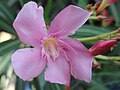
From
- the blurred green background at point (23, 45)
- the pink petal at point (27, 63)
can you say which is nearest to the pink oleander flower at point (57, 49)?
the pink petal at point (27, 63)

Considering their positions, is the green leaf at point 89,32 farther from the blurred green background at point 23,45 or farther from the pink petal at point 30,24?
the pink petal at point 30,24

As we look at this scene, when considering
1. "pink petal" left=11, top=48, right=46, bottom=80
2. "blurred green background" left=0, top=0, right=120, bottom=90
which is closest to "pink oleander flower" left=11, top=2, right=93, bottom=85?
"pink petal" left=11, top=48, right=46, bottom=80

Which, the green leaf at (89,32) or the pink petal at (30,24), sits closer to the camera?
the pink petal at (30,24)

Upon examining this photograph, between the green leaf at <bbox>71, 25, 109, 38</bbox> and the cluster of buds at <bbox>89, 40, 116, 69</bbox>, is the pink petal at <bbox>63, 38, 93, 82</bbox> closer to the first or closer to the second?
the cluster of buds at <bbox>89, 40, 116, 69</bbox>

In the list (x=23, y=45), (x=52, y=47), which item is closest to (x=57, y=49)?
(x=52, y=47)

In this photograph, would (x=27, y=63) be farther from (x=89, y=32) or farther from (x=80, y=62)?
(x=89, y=32)

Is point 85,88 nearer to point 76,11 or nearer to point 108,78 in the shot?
point 108,78
